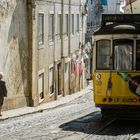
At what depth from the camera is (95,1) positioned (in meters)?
54.1

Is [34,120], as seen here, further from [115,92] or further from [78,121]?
[115,92]

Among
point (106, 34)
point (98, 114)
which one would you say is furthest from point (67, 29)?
point (106, 34)

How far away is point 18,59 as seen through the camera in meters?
22.6

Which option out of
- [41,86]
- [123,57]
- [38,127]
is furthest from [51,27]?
[38,127]

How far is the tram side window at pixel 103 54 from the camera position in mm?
16094

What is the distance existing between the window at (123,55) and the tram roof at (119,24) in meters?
0.33

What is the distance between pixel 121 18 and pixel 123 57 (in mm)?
1623

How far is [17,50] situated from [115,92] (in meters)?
7.54

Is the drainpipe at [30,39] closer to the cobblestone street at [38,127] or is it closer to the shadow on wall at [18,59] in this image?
the shadow on wall at [18,59]

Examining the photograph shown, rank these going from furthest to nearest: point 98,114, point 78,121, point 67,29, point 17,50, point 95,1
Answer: point 95,1 → point 67,29 → point 17,50 → point 98,114 → point 78,121

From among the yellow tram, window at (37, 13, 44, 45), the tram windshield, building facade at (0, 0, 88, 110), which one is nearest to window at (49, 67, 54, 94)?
building facade at (0, 0, 88, 110)

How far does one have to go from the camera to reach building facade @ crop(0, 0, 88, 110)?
21.5 metres

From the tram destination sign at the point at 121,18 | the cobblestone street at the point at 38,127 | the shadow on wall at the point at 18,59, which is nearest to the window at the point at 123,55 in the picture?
the tram destination sign at the point at 121,18

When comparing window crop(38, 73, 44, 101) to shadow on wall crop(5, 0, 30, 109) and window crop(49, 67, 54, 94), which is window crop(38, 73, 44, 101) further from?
shadow on wall crop(5, 0, 30, 109)
